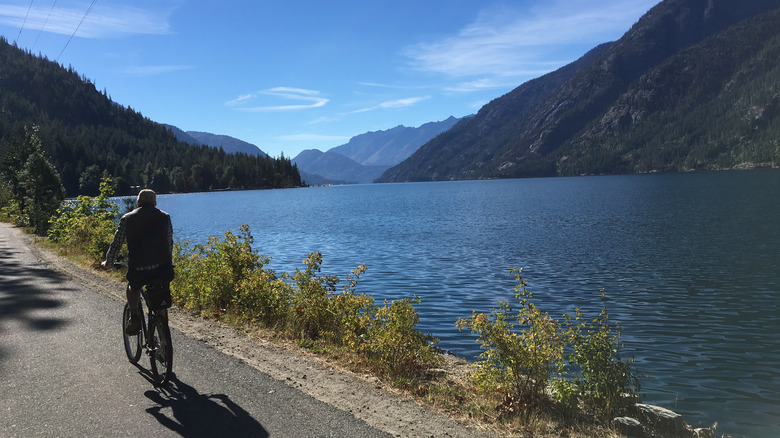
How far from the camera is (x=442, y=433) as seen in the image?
647 cm

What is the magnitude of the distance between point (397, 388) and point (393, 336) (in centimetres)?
110

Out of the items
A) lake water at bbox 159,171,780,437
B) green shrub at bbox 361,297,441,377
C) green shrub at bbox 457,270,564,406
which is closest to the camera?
green shrub at bbox 457,270,564,406

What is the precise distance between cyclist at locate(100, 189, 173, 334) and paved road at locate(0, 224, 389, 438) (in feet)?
5.41

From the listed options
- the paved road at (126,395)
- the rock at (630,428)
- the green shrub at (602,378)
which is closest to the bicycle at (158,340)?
the paved road at (126,395)

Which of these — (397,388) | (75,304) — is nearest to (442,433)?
(397,388)

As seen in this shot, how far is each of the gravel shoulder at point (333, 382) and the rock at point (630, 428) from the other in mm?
2162

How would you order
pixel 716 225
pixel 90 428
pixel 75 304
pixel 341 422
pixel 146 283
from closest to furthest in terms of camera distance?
pixel 90 428
pixel 341 422
pixel 146 283
pixel 75 304
pixel 716 225

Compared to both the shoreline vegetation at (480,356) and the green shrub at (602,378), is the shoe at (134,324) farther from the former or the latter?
the green shrub at (602,378)

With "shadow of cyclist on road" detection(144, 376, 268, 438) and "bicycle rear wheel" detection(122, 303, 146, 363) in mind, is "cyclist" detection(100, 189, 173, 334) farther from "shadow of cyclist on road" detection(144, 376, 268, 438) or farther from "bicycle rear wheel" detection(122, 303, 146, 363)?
"shadow of cyclist on road" detection(144, 376, 268, 438)

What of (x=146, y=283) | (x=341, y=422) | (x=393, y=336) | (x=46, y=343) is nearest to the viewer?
(x=341, y=422)

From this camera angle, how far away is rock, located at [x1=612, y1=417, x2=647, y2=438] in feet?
22.6

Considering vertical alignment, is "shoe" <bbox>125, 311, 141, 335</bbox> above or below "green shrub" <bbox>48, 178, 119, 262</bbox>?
below

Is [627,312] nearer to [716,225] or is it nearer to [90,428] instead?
[90,428]

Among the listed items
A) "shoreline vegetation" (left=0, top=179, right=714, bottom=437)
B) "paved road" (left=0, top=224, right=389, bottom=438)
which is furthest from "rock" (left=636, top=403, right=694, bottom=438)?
"paved road" (left=0, top=224, right=389, bottom=438)
